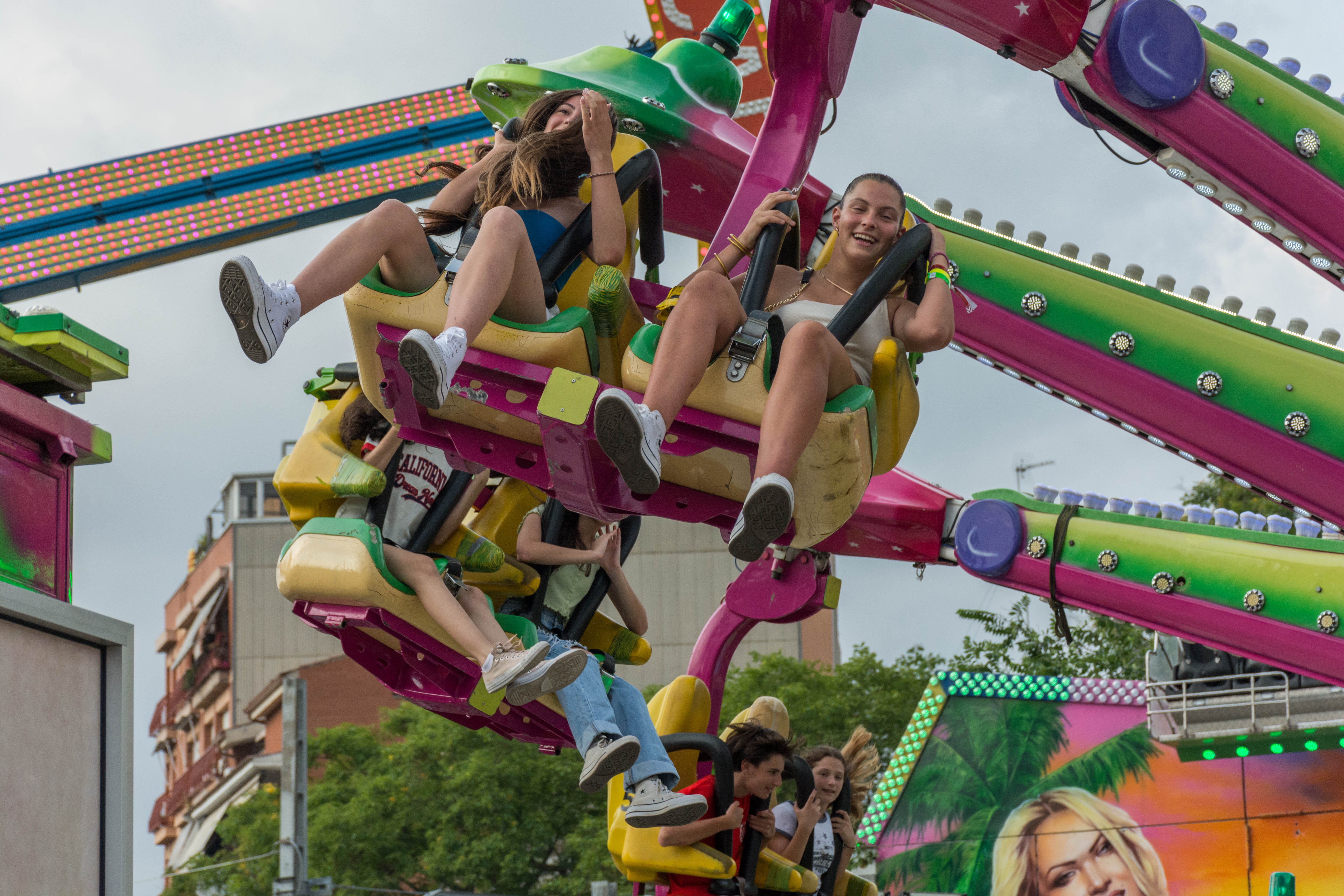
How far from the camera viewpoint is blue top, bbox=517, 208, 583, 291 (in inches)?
201

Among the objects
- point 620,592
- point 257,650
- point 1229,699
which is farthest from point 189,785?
point 620,592

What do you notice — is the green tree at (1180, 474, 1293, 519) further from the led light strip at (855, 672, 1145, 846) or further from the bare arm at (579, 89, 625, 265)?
the bare arm at (579, 89, 625, 265)

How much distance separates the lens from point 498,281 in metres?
4.71

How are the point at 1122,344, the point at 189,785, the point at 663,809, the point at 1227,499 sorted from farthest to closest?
the point at 189,785 → the point at 1227,499 → the point at 1122,344 → the point at 663,809

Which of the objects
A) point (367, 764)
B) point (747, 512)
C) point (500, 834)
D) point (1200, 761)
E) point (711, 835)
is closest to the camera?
point (747, 512)

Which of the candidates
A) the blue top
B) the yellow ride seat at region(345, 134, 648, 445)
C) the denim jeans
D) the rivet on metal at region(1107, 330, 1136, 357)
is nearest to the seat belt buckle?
the yellow ride seat at region(345, 134, 648, 445)

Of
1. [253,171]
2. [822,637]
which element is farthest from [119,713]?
[822,637]

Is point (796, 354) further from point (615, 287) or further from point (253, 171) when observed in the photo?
point (253, 171)

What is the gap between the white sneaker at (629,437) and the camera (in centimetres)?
432

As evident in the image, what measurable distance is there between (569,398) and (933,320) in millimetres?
1172

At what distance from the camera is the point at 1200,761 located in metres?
A: 12.9

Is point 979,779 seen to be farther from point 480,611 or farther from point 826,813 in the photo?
point 480,611

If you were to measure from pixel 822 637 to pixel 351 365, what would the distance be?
124 feet

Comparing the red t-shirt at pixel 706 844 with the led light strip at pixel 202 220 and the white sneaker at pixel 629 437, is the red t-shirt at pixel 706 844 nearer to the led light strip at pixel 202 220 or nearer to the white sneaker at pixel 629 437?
the white sneaker at pixel 629 437
